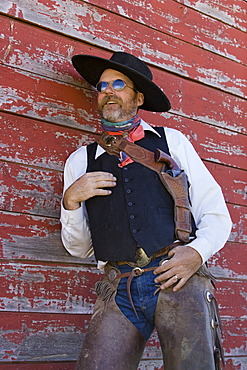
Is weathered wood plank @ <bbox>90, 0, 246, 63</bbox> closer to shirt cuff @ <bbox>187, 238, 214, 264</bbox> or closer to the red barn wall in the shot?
the red barn wall

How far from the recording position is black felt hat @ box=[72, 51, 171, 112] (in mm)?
3156

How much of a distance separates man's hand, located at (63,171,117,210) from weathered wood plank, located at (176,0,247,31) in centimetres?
200

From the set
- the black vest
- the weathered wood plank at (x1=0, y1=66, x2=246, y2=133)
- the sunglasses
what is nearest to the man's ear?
the sunglasses

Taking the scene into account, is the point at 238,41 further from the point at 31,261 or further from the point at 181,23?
the point at 31,261

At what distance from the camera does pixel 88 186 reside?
288 centimetres

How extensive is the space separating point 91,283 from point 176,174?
0.94 meters

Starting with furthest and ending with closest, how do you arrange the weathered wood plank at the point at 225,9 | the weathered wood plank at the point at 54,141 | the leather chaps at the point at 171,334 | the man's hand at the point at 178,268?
the weathered wood plank at the point at 225,9 < the weathered wood plank at the point at 54,141 < the man's hand at the point at 178,268 < the leather chaps at the point at 171,334

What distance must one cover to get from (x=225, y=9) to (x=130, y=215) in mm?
2540

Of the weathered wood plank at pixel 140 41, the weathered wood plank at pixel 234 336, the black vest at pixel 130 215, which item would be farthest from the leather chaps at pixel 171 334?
the weathered wood plank at pixel 140 41

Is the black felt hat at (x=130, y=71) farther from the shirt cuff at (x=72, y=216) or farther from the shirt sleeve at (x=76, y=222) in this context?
the shirt cuff at (x=72, y=216)

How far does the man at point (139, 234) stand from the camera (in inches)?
104

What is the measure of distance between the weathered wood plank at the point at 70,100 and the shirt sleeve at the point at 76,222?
0.35 metres

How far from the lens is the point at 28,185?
3234mm

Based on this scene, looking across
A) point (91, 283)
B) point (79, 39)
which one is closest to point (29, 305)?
point (91, 283)
